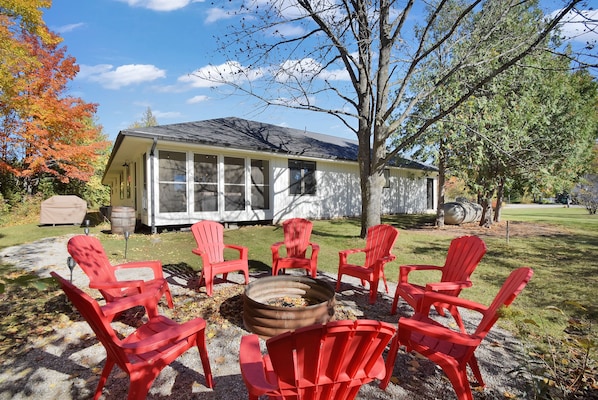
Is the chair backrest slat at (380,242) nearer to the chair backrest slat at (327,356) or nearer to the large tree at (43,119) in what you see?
the chair backrest slat at (327,356)

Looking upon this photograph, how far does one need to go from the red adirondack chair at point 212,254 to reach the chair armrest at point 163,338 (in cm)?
206

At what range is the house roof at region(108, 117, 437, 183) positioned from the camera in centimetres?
905

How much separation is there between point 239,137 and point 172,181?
3.00 metres

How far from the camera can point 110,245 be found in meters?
7.83

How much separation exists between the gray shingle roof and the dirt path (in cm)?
657

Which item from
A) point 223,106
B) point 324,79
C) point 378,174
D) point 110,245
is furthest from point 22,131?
point 378,174

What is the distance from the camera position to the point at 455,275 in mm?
3467

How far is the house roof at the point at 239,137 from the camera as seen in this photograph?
356 inches

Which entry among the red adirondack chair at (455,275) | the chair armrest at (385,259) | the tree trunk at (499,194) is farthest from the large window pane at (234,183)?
the tree trunk at (499,194)

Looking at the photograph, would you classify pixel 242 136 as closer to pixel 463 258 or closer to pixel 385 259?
pixel 385 259

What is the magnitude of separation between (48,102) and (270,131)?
35.9 ft

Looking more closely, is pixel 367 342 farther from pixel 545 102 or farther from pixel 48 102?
pixel 48 102

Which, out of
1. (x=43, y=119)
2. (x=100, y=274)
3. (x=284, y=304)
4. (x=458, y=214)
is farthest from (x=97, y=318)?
(x=43, y=119)

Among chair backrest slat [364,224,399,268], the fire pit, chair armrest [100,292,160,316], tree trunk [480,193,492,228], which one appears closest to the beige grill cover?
chair armrest [100,292,160,316]
